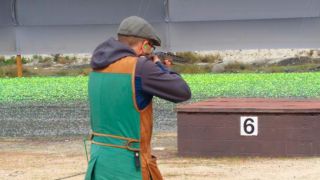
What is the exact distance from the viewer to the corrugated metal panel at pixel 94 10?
13.9 metres

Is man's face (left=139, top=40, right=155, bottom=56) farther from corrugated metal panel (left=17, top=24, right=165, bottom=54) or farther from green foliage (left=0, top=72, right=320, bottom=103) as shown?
corrugated metal panel (left=17, top=24, right=165, bottom=54)

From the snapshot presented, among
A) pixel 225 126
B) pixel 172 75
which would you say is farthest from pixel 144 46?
pixel 225 126

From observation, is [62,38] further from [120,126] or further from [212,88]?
[120,126]

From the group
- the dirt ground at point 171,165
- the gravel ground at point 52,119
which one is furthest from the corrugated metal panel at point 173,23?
the dirt ground at point 171,165

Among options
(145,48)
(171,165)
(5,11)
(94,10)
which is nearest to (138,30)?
(145,48)

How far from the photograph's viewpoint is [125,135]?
3.78 metres

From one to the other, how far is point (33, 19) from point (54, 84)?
214 cm

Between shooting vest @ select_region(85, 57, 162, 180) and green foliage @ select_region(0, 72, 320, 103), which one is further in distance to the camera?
green foliage @ select_region(0, 72, 320, 103)

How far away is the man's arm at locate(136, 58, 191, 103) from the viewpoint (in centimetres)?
372

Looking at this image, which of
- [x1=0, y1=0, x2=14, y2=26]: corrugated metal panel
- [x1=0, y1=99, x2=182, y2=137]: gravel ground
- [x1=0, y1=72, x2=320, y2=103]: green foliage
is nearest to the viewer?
[x1=0, y1=99, x2=182, y2=137]: gravel ground

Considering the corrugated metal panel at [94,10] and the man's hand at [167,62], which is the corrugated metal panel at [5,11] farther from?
the man's hand at [167,62]

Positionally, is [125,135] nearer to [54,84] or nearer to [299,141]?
[299,141]

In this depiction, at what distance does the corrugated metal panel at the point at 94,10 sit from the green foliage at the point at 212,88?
57.5 inches

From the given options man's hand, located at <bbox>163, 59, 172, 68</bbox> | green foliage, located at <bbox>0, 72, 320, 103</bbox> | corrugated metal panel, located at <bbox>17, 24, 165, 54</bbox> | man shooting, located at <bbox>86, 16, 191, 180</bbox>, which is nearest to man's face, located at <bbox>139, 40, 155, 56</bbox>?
man shooting, located at <bbox>86, 16, 191, 180</bbox>
